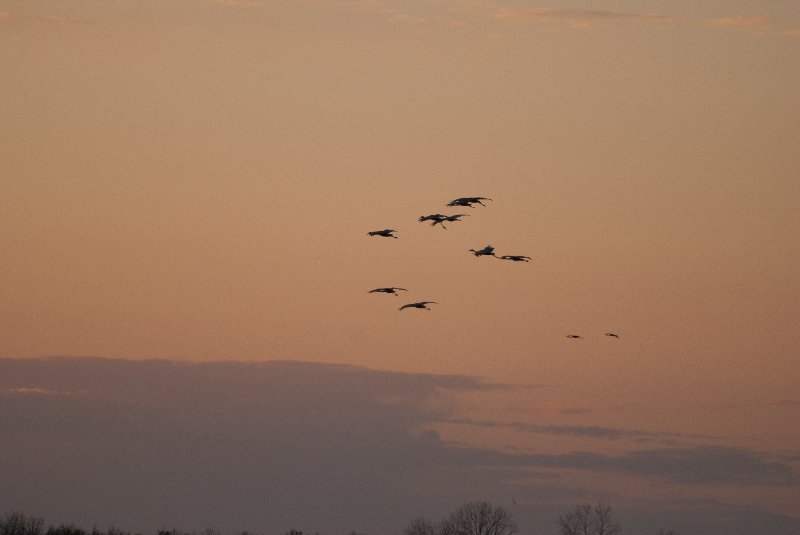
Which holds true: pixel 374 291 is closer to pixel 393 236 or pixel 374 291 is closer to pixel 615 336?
pixel 393 236

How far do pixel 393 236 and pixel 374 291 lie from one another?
4020 millimetres

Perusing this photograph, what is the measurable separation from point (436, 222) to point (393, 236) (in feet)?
10.5

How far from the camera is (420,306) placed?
110312 mm

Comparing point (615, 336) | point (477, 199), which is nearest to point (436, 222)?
point (477, 199)

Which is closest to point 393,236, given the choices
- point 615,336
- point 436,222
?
point 436,222

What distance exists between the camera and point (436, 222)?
10500 centimetres

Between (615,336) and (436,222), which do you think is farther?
(615,336)

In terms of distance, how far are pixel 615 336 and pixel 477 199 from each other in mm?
28187

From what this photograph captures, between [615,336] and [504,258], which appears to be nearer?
[504,258]

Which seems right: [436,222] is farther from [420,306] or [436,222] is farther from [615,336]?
[615,336]

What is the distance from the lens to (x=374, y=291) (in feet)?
354

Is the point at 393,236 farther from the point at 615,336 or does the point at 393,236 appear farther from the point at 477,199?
the point at 615,336

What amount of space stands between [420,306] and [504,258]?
646cm

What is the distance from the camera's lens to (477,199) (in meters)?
105
